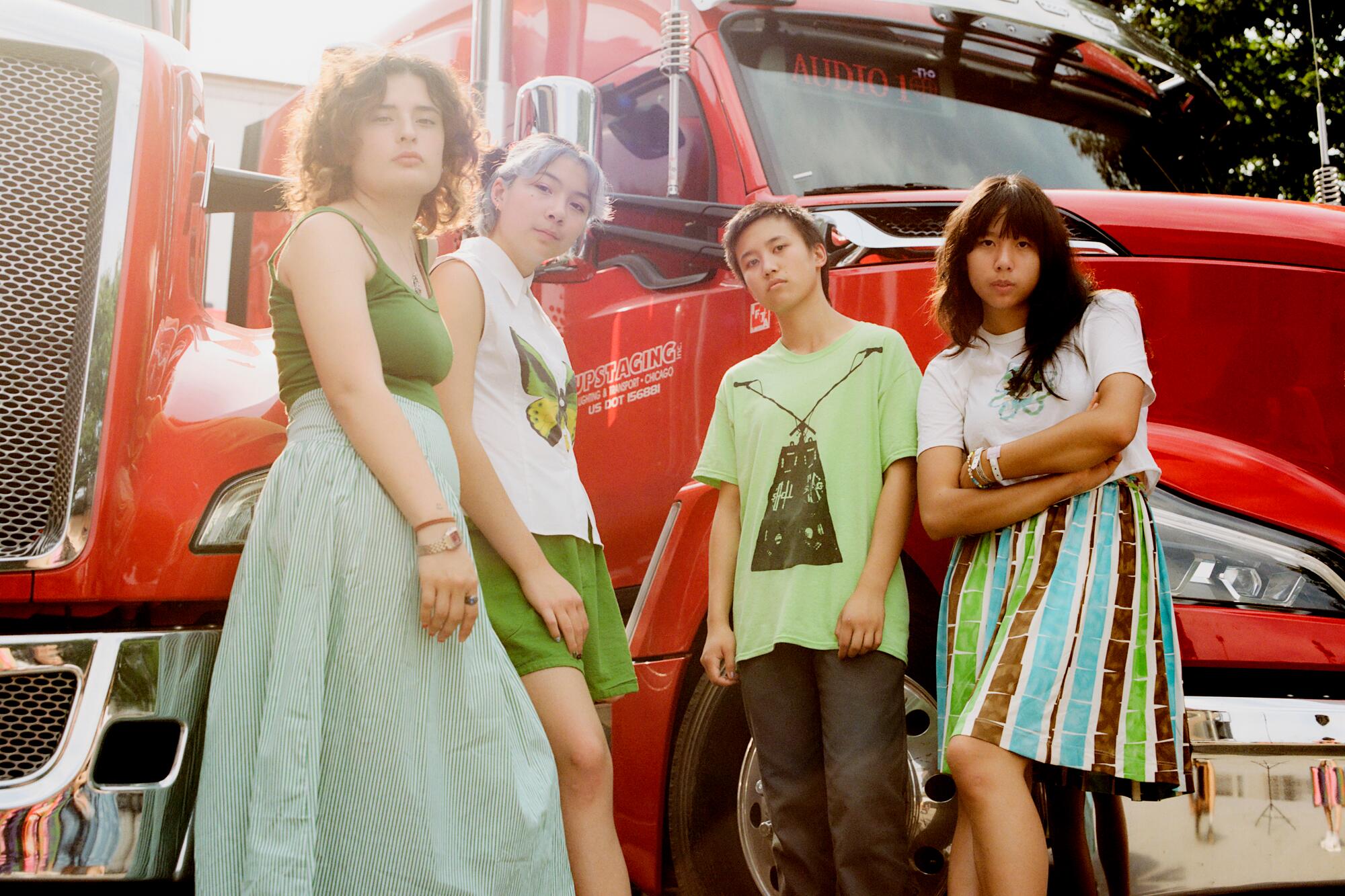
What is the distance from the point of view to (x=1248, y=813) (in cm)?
234

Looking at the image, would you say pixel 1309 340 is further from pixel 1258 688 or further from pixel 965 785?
pixel 965 785

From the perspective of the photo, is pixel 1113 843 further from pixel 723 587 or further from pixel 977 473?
pixel 723 587

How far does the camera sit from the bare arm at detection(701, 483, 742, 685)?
8.71 ft

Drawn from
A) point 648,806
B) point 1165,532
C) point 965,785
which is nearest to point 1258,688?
point 1165,532

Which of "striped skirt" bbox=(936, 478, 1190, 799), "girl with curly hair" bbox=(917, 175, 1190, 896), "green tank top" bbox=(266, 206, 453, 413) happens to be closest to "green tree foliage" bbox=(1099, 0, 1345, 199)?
"girl with curly hair" bbox=(917, 175, 1190, 896)

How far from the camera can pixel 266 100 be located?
7.06 metres

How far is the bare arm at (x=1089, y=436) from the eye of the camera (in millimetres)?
2225

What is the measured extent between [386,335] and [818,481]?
0.97 metres

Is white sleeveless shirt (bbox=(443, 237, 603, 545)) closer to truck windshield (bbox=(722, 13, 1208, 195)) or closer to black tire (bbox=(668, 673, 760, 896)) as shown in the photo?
black tire (bbox=(668, 673, 760, 896))

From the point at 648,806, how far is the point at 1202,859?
4.05 ft

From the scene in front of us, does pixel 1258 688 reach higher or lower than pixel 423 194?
lower

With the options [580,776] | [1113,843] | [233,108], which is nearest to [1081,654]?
[1113,843]

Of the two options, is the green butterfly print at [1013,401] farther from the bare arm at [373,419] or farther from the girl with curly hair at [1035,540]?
the bare arm at [373,419]

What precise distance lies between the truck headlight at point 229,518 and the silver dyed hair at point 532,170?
28.3 inches
